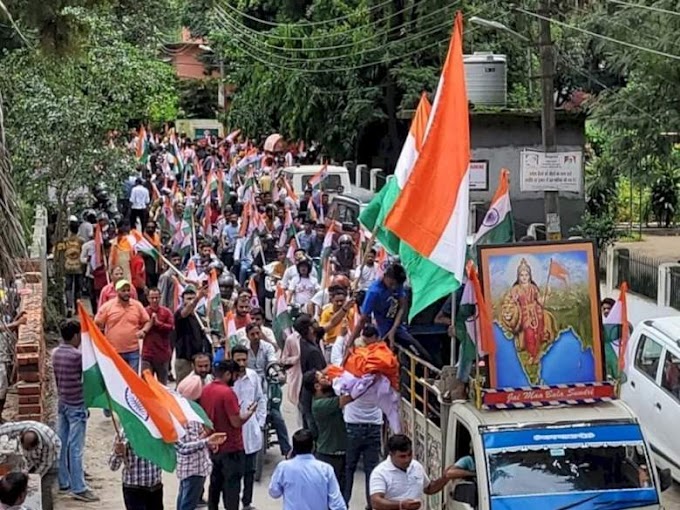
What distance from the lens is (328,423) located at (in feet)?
35.7

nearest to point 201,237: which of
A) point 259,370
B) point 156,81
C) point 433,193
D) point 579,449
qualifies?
point 156,81

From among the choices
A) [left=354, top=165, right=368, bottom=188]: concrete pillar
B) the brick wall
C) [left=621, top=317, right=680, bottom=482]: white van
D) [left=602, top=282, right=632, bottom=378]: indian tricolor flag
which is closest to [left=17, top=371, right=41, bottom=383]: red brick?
the brick wall

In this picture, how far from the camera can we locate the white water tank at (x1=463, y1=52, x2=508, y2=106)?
1080 inches

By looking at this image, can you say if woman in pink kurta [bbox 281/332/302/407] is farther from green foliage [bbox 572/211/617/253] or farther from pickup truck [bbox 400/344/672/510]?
green foliage [bbox 572/211/617/253]

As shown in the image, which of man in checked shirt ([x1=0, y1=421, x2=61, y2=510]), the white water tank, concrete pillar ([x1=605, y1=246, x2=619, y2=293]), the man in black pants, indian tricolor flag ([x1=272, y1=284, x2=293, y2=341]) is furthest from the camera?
the white water tank

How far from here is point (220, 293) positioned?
15.8 m

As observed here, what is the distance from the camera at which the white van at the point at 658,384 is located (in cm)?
1216

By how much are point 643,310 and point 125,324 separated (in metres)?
9.50

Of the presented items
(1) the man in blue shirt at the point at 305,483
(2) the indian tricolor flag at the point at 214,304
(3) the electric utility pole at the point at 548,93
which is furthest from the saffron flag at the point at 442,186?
(3) the electric utility pole at the point at 548,93

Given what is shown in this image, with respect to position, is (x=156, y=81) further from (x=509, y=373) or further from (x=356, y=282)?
(x=509, y=373)

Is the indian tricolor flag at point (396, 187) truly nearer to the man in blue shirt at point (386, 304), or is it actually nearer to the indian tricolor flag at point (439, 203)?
the man in blue shirt at point (386, 304)

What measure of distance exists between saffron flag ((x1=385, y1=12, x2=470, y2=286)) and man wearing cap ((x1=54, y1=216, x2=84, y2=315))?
10.5m

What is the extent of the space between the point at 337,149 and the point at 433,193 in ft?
90.0

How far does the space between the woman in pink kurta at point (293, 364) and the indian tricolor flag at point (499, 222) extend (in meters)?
2.62
